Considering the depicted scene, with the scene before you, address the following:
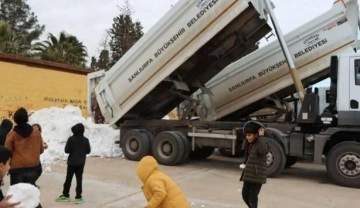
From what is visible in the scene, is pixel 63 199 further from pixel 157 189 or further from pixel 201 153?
pixel 201 153

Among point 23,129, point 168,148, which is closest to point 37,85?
point 168,148

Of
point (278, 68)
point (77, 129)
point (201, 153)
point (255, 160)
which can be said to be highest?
point (278, 68)

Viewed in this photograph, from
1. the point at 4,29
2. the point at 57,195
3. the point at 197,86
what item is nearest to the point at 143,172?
the point at 57,195

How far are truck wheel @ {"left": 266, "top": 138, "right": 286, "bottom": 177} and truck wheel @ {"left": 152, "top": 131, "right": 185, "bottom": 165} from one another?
86.9 inches

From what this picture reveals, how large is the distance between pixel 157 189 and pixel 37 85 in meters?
13.4

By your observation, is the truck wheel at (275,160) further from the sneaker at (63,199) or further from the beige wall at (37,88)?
the beige wall at (37,88)

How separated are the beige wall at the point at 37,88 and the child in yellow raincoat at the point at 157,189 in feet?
39.9

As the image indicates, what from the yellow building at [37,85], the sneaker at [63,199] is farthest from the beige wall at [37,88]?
the sneaker at [63,199]

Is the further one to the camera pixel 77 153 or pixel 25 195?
pixel 77 153

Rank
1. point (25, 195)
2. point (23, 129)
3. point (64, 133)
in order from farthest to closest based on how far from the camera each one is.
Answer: point (64, 133), point (23, 129), point (25, 195)

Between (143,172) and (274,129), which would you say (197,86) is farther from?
(143,172)

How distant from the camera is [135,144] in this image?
38.7 feet

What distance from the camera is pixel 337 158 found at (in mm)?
8891

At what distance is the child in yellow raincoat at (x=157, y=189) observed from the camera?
3688mm
